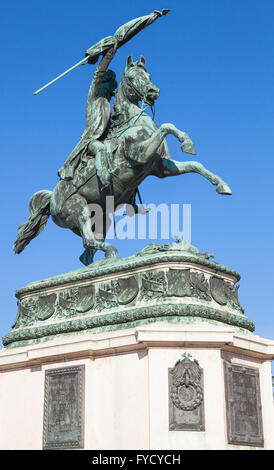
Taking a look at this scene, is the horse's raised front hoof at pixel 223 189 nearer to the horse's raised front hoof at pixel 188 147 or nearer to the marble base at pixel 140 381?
the horse's raised front hoof at pixel 188 147

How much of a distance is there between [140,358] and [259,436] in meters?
2.46

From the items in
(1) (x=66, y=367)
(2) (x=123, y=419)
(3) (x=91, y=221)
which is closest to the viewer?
(2) (x=123, y=419)

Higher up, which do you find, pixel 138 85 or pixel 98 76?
pixel 98 76

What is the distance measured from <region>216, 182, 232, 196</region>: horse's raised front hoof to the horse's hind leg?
2.35 m

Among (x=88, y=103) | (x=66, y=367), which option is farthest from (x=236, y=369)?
(x=88, y=103)


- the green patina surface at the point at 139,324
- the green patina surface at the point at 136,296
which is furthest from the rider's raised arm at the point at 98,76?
the green patina surface at the point at 139,324

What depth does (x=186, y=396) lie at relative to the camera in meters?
11.6

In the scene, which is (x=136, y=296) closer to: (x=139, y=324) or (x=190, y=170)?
(x=139, y=324)

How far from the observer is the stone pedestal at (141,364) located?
38.1ft

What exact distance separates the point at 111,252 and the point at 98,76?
3.90 meters

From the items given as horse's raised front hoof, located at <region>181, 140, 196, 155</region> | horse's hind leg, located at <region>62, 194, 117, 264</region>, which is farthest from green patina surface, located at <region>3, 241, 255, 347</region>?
horse's raised front hoof, located at <region>181, 140, 196, 155</region>

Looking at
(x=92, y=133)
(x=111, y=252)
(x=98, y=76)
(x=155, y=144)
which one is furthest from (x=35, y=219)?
(x=155, y=144)

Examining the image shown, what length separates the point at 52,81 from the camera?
1575cm
